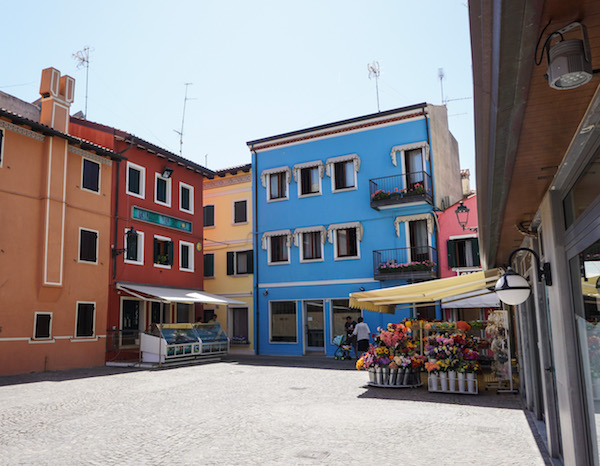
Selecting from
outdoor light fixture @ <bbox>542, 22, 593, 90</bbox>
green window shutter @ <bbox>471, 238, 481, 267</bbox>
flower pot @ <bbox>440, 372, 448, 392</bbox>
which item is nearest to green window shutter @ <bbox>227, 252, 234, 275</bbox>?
green window shutter @ <bbox>471, 238, 481, 267</bbox>

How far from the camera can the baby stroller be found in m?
19.9

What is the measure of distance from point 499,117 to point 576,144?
2.80 feet

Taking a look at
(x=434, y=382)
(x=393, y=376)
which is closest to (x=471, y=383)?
(x=434, y=382)

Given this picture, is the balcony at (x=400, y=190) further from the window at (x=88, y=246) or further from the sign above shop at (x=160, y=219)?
the window at (x=88, y=246)

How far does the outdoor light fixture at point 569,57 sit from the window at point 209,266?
24.6 meters

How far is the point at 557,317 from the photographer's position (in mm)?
4762

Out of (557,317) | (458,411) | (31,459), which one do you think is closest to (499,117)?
(557,317)

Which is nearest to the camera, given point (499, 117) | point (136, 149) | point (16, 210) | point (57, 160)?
point (499, 117)

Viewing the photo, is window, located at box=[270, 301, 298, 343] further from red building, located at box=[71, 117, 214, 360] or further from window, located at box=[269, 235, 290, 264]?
red building, located at box=[71, 117, 214, 360]

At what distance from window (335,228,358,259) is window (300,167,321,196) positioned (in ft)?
7.94

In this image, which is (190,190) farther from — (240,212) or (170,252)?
(170,252)

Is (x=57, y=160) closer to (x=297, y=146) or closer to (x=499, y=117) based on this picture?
(x=297, y=146)

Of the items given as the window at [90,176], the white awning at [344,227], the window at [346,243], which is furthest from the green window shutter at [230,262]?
the window at [90,176]

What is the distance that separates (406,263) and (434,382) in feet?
33.0
